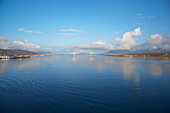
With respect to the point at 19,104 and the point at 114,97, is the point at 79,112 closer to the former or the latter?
the point at 114,97

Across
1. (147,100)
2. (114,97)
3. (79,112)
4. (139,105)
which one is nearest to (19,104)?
(79,112)

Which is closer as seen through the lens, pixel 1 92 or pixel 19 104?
pixel 19 104

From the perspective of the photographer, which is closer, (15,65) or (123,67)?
(123,67)

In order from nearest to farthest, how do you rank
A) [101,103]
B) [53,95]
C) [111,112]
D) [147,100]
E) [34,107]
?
1. [111,112]
2. [34,107]
3. [101,103]
4. [147,100]
5. [53,95]

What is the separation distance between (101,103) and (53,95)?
365 cm

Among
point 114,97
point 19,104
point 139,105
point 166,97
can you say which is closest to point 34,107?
point 19,104

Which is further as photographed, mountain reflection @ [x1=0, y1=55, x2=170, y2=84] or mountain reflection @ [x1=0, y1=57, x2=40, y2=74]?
mountain reflection @ [x1=0, y1=57, x2=40, y2=74]

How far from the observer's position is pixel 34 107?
23.9 ft

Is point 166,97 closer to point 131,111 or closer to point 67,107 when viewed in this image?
point 131,111

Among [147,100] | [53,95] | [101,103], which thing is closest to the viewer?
[101,103]

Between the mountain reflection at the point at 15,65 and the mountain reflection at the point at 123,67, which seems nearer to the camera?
the mountain reflection at the point at 123,67

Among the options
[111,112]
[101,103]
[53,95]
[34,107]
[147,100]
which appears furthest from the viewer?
[53,95]

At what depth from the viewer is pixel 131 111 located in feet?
22.6

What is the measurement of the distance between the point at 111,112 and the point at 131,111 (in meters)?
1.14
